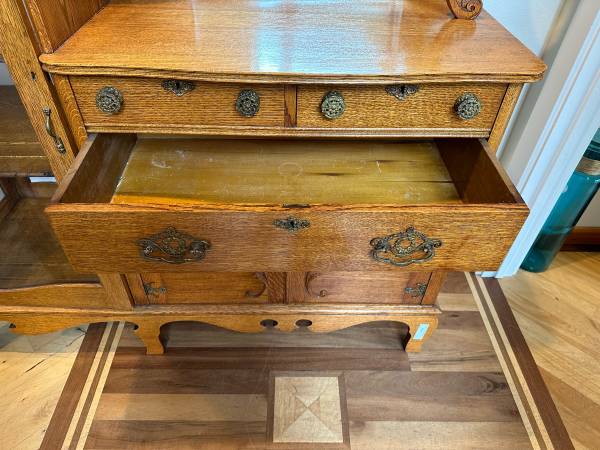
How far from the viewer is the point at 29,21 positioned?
70cm

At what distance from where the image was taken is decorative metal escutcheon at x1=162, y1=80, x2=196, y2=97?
2.44ft

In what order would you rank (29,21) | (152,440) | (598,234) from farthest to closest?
1. (598,234)
2. (152,440)
3. (29,21)

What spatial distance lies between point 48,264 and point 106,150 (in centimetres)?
39

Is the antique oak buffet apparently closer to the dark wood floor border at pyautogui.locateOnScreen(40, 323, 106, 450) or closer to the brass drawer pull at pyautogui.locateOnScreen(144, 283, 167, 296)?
the brass drawer pull at pyautogui.locateOnScreen(144, 283, 167, 296)

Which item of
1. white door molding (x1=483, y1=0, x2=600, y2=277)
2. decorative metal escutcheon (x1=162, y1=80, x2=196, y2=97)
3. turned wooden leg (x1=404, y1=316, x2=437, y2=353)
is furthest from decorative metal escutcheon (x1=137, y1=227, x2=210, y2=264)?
white door molding (x1=483, y1=0, x2=600, y2=277)

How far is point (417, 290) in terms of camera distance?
3.38 ft

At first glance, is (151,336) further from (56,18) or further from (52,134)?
(56,18)

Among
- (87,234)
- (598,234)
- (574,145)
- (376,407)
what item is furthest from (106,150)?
(598,234)

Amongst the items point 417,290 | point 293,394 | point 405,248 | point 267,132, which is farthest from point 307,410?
point 267,132

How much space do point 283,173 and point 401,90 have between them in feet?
1.09

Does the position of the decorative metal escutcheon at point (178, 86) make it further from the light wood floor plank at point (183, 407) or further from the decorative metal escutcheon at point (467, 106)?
the light wood floor plank at point (183, 407)

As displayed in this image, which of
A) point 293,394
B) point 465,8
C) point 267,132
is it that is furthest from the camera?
point 293,394

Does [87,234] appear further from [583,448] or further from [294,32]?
[583,448]

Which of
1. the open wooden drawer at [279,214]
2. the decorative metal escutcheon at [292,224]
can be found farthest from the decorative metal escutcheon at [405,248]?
the decorative metal escutcheon at [292,224]
